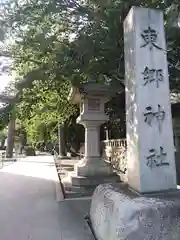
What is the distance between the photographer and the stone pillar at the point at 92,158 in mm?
9652

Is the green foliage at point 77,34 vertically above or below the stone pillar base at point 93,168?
above

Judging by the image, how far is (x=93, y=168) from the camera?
9.69m

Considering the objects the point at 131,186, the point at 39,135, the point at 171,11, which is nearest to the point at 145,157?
the point at 131,186

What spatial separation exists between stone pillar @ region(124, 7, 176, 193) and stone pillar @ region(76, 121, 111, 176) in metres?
5.18

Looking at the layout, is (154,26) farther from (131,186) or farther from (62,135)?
(62,135)

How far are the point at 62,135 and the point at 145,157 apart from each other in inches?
689

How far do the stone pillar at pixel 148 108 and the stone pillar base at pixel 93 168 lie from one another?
513cm

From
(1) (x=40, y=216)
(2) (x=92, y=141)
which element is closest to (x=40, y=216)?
(1) (x=40, y=216)

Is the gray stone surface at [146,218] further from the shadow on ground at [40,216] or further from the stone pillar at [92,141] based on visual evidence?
the stone pillar at [92,141]

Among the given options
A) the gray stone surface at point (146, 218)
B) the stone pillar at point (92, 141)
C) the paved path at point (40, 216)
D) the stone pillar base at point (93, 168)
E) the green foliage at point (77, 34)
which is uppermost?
the green foliage at point (77, 34)

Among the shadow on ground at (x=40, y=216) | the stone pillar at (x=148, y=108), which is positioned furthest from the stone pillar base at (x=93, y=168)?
the stone pillar at (x=148, y=108)

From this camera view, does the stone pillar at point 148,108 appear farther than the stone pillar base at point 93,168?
No

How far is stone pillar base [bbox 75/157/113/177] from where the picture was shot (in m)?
9.60

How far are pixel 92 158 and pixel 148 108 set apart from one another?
5982 millimetres
